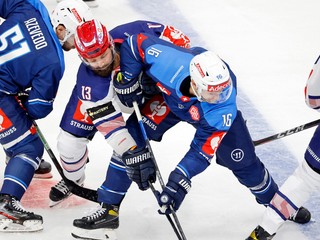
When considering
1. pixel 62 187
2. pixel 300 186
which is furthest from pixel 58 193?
pixel 300 186

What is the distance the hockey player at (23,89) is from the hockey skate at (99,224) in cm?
18

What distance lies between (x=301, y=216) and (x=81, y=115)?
44.6 inches

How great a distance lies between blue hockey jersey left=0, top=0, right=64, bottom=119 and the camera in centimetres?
374

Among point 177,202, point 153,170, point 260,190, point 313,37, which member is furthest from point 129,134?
point 313,37

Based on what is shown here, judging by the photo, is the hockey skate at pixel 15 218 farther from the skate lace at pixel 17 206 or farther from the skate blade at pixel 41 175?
the skate blade at pixel 41 175

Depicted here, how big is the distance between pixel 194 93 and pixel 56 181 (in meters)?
1.19

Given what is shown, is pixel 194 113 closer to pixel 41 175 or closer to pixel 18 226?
pixel 18 226

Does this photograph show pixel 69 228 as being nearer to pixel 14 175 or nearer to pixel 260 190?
pixel 14 175

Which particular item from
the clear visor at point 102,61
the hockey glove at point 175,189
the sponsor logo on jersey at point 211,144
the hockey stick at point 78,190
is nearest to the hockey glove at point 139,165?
the hockey glove at point 175,189

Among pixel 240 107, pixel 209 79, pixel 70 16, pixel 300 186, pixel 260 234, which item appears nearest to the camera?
pixel 209 79

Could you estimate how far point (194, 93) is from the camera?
339cm

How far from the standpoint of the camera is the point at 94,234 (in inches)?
149

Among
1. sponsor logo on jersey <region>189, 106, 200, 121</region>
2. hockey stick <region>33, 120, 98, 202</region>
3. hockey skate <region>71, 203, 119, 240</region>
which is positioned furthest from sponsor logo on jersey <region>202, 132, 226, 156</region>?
hockey stick <region>33, 120, 98, 202</region>

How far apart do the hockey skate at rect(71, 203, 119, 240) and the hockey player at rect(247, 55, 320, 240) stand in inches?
25.3
